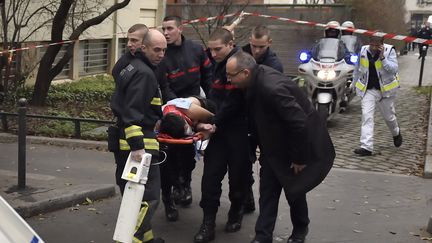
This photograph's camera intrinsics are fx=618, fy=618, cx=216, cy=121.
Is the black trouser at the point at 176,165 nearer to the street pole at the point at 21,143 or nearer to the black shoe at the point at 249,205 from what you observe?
the black shoe at the point at 249,205

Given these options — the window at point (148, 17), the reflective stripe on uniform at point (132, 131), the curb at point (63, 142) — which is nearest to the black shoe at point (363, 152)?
the curb at point (63, 142)

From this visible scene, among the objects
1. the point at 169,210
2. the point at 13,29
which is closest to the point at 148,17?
the point at 13,29

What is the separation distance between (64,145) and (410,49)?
3860cm

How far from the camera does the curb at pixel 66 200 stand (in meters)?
5.79

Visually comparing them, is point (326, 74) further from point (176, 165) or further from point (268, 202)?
point (268, 202)

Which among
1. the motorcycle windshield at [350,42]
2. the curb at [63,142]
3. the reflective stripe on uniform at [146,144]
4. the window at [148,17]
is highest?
the window at [148,17]

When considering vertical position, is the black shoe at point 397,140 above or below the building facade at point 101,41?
below

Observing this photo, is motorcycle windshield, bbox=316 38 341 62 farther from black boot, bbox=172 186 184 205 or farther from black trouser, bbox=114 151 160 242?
black trouser, bbox=114 151 160 242

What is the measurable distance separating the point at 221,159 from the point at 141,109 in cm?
112

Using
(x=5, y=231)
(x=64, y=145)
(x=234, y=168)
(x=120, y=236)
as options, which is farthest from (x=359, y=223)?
(x=64, y=145)

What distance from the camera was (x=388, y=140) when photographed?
10.4m

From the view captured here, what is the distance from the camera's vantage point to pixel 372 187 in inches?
295

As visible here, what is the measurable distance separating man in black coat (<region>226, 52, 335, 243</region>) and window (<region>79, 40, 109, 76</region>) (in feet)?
42.6

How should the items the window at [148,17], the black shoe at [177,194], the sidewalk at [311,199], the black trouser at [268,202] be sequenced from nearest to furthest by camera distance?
the black trouser at [268,202] < the sidewalk at [311,199] < the black shoe at [177,194] < the window at [148,17]
